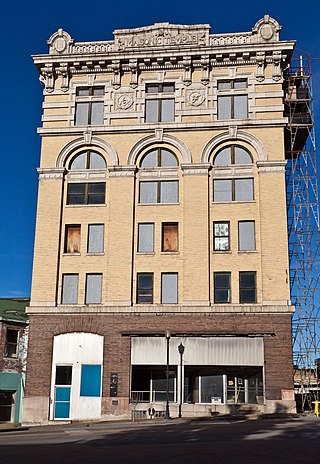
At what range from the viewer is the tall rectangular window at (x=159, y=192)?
4125 cm

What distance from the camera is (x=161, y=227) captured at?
40.6 metres

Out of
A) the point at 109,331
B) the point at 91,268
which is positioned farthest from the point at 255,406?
the point at 91,268

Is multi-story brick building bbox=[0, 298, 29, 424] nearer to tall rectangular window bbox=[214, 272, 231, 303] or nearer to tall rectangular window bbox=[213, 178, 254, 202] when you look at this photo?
tall rectangular window bbox=[214, 272, 231, 303]

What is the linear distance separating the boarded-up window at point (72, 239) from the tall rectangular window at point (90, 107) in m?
7.87

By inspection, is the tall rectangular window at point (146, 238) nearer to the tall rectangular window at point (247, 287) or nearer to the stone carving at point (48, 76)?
the tall rectangular window at point (247, 287)

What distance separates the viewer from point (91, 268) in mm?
40500

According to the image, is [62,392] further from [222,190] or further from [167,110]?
[167,110]

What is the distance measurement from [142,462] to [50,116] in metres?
33.7

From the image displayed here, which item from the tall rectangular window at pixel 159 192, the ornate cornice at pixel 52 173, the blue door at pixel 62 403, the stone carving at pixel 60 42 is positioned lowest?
the blue door at pixel 62 403

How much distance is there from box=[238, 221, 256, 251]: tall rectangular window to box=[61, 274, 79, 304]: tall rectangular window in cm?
1146

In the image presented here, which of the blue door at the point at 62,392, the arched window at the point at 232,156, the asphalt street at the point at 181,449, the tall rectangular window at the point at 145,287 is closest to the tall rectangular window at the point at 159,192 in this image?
the arched window at the point at 232,156

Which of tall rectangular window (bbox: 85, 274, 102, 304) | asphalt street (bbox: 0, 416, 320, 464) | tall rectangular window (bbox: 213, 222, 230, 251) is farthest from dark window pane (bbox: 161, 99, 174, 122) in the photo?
asphalt street (bbox: 0, 416, 320, 464)

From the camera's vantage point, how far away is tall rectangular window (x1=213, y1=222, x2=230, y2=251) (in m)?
39.8

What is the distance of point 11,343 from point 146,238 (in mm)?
12955
